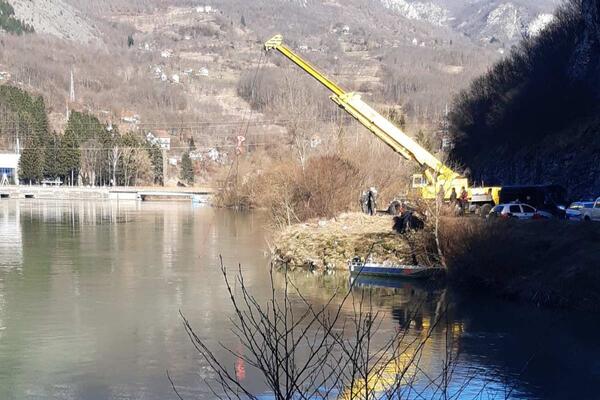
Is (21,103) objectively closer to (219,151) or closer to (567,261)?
(219,151)

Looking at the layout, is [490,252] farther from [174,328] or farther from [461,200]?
[174,328]

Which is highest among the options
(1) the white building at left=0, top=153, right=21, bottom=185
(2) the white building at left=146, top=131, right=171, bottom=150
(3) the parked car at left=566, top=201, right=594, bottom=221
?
(2) the white building at left=146, top=131, right=171, bottom=150

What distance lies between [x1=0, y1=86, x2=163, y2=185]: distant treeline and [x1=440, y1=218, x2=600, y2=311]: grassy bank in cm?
10731

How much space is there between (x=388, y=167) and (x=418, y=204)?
23.0m

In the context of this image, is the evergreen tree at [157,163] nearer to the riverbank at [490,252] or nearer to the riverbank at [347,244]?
the riverbank at [347,244]

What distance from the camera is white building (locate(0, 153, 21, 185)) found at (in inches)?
5236

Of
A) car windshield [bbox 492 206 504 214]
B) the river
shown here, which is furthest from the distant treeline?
car windshield [bbox 492 206 504 214]

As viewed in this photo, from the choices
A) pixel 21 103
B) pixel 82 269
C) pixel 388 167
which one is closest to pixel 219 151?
pixel 21 103

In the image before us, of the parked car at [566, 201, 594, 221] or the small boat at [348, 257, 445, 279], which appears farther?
the parked car at [566, 201, 594, 221]

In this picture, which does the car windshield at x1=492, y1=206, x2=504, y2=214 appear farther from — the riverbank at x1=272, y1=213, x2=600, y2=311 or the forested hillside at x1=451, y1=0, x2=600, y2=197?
the forested hillside at x1=451, y1=0, x2=600, y2=197

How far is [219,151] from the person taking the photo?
165125mm

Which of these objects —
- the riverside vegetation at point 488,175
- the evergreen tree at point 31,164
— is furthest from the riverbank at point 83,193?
the riverside vegetation at point 488,175

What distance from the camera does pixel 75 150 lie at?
132 m

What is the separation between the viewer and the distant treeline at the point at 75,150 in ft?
432
